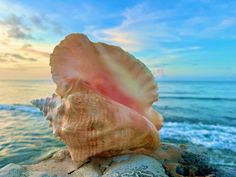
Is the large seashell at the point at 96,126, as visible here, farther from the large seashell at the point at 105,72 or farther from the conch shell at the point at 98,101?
the large seashell at the point at 105,72

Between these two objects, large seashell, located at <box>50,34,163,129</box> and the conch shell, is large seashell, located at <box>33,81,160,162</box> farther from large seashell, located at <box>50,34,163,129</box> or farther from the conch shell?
large seashell, located at <box>50,34,163,129</box>

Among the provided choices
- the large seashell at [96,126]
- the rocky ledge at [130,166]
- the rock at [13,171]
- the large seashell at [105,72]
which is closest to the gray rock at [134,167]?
the rocky ledge at [130,166]

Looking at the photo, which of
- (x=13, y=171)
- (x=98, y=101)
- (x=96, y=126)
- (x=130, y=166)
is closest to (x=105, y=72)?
(x=98, y=101)

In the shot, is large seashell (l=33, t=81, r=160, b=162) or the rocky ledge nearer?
the rocky ledge

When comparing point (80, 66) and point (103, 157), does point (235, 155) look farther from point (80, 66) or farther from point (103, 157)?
point (80, 66)

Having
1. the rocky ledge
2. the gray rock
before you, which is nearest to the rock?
the rocky ledge

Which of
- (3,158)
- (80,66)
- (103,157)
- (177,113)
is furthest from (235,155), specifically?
(177,113)

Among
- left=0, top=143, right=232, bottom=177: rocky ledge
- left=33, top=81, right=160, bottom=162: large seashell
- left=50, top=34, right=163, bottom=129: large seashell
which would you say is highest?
left=50, top=34, right=163, bottom=129: large seashell

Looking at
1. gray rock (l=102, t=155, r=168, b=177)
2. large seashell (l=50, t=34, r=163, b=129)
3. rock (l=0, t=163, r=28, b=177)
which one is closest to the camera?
gray rock (l=102, t=155, r=168, b=177)
